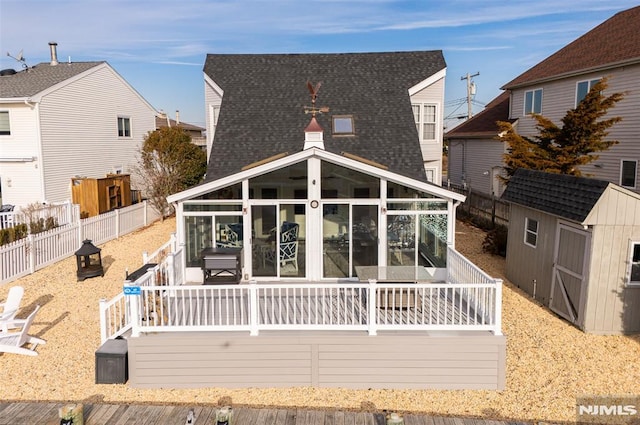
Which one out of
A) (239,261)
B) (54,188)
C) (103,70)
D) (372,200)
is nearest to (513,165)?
(372,200)

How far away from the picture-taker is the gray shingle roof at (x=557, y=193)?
978 centimetres

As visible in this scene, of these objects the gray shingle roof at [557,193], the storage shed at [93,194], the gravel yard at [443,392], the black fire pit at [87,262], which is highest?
the gray shingle roof at [557,193]

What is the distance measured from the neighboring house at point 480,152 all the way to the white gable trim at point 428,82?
26.7 ft

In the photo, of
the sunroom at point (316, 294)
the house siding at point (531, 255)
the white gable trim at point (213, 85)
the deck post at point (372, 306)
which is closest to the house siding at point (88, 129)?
the white gable trim at point (213, 85)

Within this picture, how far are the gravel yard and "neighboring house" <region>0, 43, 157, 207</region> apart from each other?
11.4 meters

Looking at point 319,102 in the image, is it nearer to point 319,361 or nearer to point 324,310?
point 324,310

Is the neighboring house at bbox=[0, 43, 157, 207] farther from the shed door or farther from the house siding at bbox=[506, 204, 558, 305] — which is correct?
the shed door

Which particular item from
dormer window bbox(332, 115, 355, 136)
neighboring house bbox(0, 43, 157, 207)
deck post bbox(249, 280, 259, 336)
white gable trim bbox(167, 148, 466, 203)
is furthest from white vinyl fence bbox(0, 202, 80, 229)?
deck post bbox(249, 280, 259, 336)

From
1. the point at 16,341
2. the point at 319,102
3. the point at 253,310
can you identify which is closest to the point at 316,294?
the point at 253,310

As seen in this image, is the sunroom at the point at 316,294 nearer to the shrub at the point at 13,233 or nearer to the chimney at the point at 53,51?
the shrub at the point at 13,233

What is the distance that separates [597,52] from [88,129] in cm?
2446

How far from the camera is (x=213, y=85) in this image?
58.8ft

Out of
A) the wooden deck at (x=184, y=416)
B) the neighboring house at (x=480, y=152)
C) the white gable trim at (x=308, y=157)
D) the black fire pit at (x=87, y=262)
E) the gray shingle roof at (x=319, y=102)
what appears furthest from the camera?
the neighboring house at (x=480, y=152)

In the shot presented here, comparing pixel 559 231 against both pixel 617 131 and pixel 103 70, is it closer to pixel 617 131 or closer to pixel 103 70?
pixel 617 131
